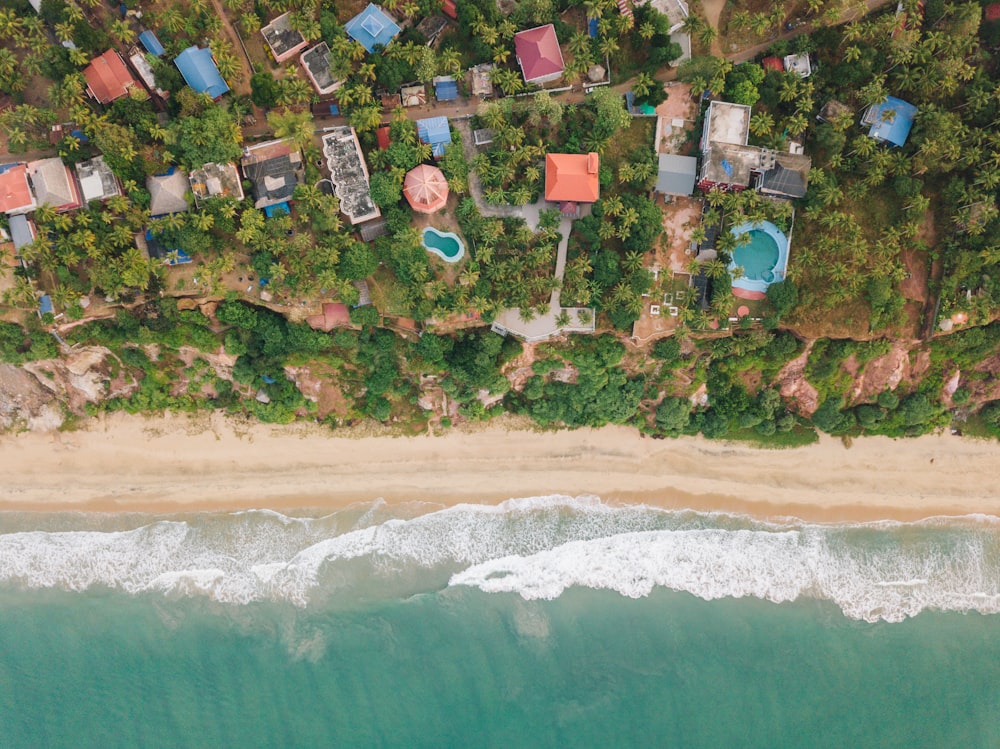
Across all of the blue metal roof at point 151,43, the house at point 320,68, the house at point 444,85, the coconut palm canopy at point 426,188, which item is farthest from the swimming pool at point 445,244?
the blue metal roof at point 151,43

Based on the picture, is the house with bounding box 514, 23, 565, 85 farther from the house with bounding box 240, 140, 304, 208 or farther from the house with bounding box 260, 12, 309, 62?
the house with bounding box 240, 140, 304, 208

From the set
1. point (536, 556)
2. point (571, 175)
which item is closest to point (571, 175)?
point (571, 175)

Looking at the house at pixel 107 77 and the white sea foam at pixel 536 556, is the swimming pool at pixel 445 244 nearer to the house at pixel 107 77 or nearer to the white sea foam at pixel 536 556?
the white sea foam at pixel 536 556

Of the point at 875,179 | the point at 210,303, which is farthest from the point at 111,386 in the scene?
the point at 875,179

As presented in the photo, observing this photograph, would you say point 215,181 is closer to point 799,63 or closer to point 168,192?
point 168,192

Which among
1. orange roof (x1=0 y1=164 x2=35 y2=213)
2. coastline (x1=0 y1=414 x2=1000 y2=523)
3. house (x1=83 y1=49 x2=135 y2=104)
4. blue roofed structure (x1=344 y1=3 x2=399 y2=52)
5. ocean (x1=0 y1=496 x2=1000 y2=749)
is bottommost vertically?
ocean (x1=0 y1=496 x2=1000 y2=749)

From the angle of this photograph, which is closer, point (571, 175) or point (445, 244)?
point (571, 175)

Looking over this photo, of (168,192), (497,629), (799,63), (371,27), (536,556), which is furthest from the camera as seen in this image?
(536,556)

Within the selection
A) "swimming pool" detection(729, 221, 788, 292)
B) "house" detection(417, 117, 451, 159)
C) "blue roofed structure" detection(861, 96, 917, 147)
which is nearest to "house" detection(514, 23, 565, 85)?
"house" detection(417, 117, 451, 159)
